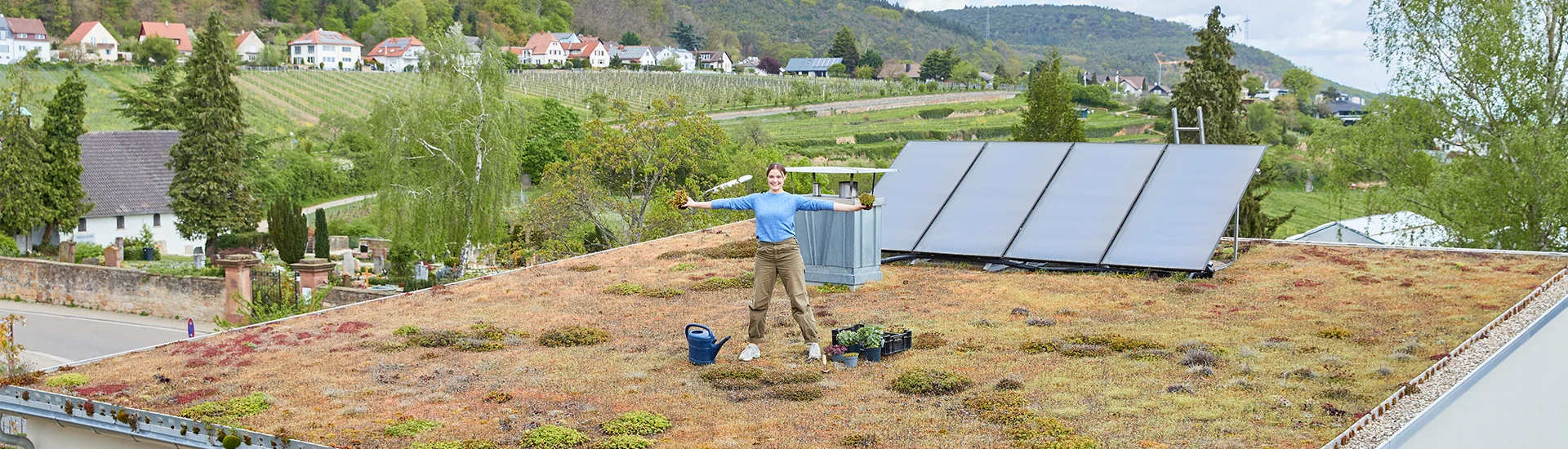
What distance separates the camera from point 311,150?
81.6 metres

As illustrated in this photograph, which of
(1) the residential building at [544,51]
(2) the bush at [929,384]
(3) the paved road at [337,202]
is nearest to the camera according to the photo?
(2) the bush at [929,384]

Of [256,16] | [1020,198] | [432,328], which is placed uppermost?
[256,16]

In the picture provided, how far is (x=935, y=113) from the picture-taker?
103 meters

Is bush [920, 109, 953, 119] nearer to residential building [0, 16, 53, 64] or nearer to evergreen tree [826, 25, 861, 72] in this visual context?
evergreen tree [826, 25, 861, 72]

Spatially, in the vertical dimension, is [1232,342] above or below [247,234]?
above

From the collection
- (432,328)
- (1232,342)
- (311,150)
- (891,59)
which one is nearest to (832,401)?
(1232,342)

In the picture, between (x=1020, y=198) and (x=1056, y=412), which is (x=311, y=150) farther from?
(x=1056, y=412)

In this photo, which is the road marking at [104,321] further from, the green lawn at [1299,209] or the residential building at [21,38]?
the residential building at [21,38]

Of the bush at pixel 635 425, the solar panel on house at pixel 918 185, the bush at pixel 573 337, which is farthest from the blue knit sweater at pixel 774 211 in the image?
the solar panel on house at pixel 918 185

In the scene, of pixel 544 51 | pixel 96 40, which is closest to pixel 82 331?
pixel 96 40

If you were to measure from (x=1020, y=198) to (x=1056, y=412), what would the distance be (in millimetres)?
8141

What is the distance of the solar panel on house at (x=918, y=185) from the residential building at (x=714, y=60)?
167819 millimetres

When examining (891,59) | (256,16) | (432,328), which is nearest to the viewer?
(432,328)

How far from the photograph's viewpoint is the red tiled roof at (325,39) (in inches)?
6137
